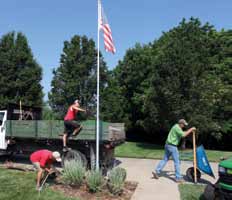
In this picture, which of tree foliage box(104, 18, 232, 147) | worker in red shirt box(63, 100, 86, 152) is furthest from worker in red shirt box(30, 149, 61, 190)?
tree foliage box(104, 18, 232, 147)

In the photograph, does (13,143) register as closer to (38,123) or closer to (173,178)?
(38,123)

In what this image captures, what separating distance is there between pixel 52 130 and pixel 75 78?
677 inches

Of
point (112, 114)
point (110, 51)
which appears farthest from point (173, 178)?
point (112, 114)

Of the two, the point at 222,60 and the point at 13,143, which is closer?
the point at 13,143

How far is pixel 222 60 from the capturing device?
28641 mm

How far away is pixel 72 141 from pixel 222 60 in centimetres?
2111

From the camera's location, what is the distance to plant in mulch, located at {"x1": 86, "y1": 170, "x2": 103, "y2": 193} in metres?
7.90

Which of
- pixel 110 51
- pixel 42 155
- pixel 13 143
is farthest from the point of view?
pixel 13 143

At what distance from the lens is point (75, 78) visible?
94.2ft

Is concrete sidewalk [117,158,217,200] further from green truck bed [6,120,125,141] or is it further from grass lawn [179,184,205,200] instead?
green truck bed [6,120,125,141]

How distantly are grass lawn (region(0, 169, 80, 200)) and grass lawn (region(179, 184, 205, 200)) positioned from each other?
2922mm

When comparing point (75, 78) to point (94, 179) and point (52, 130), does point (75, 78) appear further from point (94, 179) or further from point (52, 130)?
point (94, 179)

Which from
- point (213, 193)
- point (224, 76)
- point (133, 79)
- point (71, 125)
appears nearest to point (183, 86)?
point (224, 76)

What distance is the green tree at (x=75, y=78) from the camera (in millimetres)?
28688
